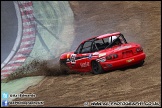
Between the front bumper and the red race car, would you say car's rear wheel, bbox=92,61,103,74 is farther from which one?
the front bumper

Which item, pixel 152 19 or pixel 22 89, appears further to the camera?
pixel 152 19

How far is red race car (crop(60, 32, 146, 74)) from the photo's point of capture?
37.6ft

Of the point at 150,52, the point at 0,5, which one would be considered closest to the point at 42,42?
the point at 0,5

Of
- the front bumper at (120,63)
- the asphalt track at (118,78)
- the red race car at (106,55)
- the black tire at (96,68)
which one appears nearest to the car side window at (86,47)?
the red race car at (106,55)

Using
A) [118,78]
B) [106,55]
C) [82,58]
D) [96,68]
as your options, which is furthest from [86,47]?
[118,78]

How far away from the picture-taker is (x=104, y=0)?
23.8 metres

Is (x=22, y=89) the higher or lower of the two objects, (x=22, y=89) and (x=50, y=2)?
the lower

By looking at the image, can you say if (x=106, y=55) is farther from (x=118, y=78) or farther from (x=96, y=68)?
(x=118, y=78)

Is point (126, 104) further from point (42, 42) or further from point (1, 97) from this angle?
point (42, 42)

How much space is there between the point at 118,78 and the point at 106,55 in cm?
128

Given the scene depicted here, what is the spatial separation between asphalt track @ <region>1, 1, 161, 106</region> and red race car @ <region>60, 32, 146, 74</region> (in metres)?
0.28

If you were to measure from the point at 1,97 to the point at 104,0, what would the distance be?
1493 centimetres

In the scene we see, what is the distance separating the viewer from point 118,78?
1034 centimetres

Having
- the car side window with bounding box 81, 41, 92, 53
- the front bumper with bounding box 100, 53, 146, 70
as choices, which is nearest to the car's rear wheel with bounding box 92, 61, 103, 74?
the front bumper with bounding box 100, 53, 146, 70
